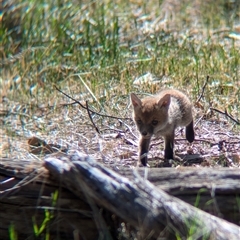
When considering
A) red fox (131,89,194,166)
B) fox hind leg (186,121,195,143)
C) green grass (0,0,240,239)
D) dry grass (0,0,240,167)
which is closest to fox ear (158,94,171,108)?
red fox (131,89,194,166)

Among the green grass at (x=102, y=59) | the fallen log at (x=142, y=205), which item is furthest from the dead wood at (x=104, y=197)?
the green grass at (x=102, y=59)

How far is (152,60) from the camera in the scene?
851 cm

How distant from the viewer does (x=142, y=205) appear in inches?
163

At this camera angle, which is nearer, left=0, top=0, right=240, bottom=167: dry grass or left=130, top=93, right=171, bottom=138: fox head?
left=130, top=93, right=171, bottom=138: fox head

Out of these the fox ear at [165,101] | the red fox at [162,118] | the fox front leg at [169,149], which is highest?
the fox ear at [165,101]

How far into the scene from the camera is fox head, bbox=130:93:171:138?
6277 millimetres

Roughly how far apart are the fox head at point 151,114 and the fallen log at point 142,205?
198 centimetres

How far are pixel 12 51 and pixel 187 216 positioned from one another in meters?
5.66

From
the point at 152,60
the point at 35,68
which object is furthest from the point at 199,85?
the point at 35,68

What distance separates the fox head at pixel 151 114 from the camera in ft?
20.6

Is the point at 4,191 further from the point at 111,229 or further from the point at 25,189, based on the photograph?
the point at 111,229

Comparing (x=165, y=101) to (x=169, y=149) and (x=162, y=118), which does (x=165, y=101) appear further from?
(x=169, y=149)

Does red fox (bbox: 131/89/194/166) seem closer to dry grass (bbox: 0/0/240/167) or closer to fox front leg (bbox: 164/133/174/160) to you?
fox front leg (bbox: 164/133/174/160)

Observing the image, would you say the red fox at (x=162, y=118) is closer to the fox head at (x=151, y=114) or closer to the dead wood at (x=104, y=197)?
the fox head at (x=151, y=114)
